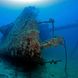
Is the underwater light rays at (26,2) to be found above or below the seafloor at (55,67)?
above

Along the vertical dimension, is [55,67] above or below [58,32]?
below

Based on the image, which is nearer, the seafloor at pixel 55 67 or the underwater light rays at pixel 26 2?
the seafloor at pixel 55 67

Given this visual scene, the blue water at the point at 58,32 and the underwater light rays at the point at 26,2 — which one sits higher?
the underwater light rays at the point at 26,2

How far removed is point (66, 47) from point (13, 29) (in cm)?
56

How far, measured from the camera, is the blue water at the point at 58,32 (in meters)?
1.64

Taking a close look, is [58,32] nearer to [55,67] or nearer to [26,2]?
[55,67]

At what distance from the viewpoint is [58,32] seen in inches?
67.5

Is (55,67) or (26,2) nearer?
(55,67)

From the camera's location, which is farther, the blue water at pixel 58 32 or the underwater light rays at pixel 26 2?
the underwater light rays at pixel 26 2

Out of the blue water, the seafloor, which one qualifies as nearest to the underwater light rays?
the blue water

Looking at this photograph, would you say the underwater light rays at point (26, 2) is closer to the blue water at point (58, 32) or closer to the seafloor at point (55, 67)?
the blue water at point (58, 32)

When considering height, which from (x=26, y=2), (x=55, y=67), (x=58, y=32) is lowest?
(x=55, y=67)

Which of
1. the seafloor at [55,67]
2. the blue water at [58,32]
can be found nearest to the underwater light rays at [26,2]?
the blue water at [58,32]

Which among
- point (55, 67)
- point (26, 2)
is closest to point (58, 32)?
point (55, 67)
